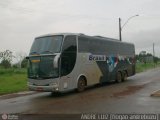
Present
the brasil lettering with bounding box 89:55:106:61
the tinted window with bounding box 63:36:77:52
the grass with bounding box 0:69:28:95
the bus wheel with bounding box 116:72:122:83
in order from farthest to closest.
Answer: the bus wheel with bounding box 116:72:122:83 < the grass with bounding box 0:69:28:95 < the brasil lettering with bounding box 89:55:106:61 < the tinted window with bounding box 63:36:77:52

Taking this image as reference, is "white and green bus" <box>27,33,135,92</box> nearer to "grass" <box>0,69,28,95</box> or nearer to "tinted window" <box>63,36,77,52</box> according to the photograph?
"tinted window" <box>63,36,77,52</box>

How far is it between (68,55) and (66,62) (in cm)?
46

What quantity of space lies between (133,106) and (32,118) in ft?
14.4

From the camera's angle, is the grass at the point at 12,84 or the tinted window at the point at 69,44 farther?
the grass at the point at 12,84

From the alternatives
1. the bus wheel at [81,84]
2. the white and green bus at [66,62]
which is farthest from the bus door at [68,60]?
the bus wheel at [81,84]

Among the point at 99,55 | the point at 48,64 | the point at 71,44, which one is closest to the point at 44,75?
the point at 48,64

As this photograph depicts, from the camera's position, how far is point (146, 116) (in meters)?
11.5

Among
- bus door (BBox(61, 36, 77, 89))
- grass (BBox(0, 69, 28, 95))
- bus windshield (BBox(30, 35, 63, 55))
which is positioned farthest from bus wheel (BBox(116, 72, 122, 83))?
bus windshield (BBox(30, 35, 63, 55))

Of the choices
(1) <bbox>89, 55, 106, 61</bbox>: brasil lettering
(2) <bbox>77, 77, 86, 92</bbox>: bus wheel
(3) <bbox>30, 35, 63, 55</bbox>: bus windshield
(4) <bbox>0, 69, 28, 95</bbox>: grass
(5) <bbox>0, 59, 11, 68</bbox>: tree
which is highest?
(3) <bbox>30, 35, 63, 55</bbox>: bus windshield

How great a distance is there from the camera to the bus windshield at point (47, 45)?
19.3m

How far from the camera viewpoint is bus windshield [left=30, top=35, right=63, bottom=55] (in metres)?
19.3

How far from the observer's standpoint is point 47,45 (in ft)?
64.2

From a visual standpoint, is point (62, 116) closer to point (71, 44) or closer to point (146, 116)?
point (146, 116)

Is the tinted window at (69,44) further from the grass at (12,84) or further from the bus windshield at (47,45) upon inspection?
the grass at (12,84)
